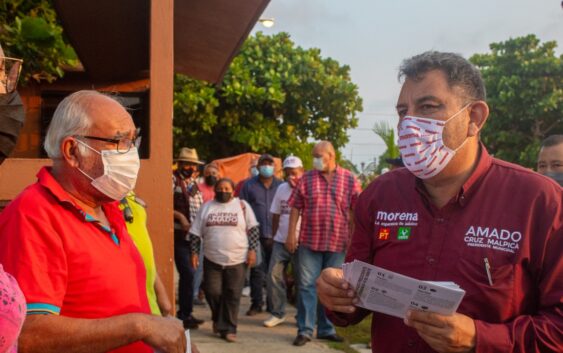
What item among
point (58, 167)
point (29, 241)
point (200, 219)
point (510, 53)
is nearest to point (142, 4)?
point (200, 219)

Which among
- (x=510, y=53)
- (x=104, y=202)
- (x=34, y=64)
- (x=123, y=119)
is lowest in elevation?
(x=104, y=202)

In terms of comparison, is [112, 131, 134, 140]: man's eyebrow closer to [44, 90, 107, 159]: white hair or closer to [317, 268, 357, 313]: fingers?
[44, 90, 107, 159]: white hair

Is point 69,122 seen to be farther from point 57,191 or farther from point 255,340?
point 255,340

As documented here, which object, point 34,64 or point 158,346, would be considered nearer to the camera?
point 158,346

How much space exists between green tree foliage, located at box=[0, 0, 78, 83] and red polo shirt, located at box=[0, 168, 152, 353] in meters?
3.36

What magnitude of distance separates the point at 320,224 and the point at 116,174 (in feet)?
15.1

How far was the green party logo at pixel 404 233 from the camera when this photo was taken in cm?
246

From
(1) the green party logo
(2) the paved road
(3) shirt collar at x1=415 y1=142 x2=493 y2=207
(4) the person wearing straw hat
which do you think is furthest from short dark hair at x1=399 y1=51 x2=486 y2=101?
(4) the person wearing straw hat

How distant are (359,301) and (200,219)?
213 inches

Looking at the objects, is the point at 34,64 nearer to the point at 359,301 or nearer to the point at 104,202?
the point at 104,202

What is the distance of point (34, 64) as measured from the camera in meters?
6.02

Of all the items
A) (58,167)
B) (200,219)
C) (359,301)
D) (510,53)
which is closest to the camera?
(359,301)

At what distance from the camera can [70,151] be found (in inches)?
101

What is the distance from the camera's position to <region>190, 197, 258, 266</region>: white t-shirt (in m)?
7.43
